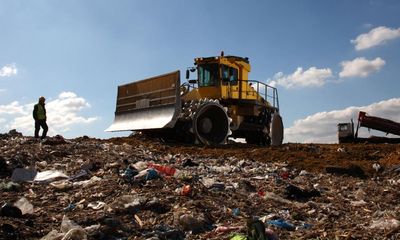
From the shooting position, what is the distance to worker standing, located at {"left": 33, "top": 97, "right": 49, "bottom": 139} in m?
12.9

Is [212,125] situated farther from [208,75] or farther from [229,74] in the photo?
[229,74]

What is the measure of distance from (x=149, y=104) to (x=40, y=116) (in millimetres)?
3218

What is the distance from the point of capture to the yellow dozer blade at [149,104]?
513 inches

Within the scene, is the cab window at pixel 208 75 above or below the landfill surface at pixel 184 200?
above

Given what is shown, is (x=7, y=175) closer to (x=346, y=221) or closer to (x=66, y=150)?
(x=66, y=150)

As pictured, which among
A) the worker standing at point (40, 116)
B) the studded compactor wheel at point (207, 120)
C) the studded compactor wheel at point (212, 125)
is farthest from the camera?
the studded compactor wheel at point (212, 125)

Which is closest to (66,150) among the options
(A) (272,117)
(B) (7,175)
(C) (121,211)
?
(B) (7,175)

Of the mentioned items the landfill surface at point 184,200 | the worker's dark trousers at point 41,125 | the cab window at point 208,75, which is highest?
the cab window at point 208,75

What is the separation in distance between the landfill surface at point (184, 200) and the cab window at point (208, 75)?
5600 millimetres

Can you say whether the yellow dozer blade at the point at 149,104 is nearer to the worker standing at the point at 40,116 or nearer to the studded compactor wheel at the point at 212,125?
the studded compactor wheel at the point at 212,125

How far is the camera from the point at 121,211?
478cm

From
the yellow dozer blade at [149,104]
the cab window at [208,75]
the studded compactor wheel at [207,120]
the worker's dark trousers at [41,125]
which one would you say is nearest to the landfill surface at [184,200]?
the worker's dark trousers at [41,125]

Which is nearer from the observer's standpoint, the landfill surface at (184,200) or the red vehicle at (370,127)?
the landfill surface at (184,200)

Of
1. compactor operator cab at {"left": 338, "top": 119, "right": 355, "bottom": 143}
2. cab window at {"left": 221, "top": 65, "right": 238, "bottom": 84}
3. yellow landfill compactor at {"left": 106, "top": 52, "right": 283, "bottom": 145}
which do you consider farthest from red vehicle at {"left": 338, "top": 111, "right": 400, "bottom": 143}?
cab window at {"left": 221, "top": 65, "right": 238, "bottom": 84}
